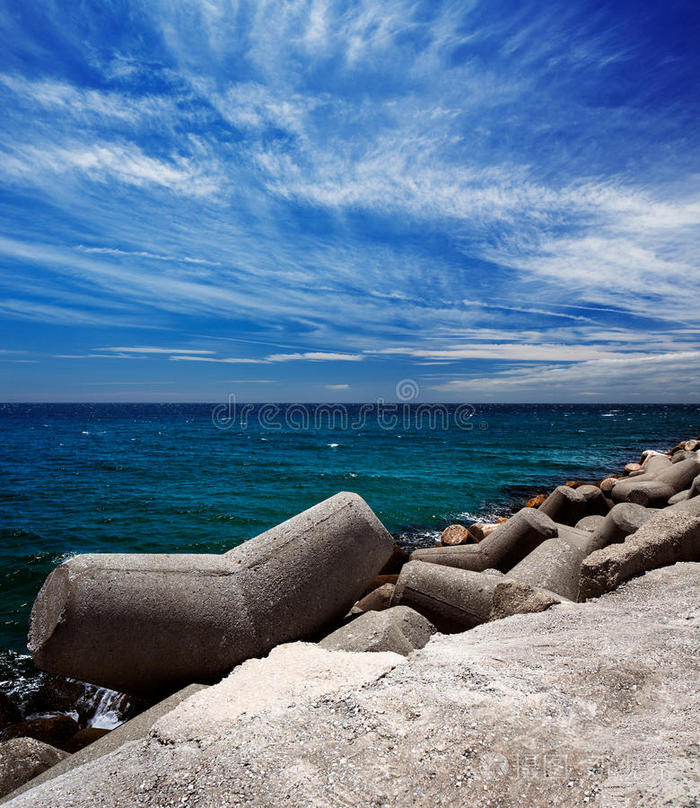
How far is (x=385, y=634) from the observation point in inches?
159

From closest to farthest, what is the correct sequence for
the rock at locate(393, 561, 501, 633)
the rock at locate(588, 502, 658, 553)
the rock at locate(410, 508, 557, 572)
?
1. the rock at locate(393, 561, 501, 633)
2. the rock at locate(588, 502, 658, 553)
3. the rock at locate(410, 508, 557, 572)

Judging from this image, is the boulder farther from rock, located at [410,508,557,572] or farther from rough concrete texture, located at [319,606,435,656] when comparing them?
rough concrete texture, located at [319,606,435,656]

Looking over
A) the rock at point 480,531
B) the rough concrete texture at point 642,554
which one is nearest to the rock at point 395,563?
the rock at point 480,531

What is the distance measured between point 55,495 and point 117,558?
1413 cm

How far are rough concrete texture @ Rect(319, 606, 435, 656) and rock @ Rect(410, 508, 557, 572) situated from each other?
3.05 m

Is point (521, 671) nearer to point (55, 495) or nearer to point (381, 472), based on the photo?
point (55, 495)

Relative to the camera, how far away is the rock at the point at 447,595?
4.83 m

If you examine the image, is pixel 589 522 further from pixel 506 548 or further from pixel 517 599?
pixel 517 599

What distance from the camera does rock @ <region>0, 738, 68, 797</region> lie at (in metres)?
3.46

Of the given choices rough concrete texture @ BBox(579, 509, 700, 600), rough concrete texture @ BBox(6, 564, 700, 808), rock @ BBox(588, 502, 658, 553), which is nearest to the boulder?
rock @ BBox(588, 502, 658, 553)

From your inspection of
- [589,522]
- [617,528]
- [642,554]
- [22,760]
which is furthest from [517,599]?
[589,522]

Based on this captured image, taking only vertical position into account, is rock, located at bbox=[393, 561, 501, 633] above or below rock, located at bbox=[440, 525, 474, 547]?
above

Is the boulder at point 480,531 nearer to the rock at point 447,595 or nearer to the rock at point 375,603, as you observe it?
the rock at point 375,603

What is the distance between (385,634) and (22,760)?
283 centimetres
